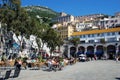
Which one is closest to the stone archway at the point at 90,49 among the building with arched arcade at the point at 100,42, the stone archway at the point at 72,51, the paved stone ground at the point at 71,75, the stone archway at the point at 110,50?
the building with arched arcade at the point at 100,42

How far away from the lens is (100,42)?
103125 mm

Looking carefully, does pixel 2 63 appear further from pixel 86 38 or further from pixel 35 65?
pixel 86 38

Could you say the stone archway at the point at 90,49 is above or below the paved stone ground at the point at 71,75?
above

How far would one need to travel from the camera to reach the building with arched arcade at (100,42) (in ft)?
326

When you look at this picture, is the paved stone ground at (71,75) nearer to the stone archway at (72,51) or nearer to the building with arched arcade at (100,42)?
the building with arched arcade at (100,42)

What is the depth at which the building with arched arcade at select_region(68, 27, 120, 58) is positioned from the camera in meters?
99.4

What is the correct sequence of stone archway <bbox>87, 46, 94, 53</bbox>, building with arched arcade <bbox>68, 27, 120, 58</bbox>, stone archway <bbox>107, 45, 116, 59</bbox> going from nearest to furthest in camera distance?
Answer: 1. stone archway <bbox>107, 45, 116, 59</bbox>
2. building with arched arcade <bbox>68, 27, 120, 58</bbox>
3. stone archway <bbox>87, 46, 94, 53</bbox>

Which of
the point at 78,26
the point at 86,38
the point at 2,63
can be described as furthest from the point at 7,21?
the point at 78,26

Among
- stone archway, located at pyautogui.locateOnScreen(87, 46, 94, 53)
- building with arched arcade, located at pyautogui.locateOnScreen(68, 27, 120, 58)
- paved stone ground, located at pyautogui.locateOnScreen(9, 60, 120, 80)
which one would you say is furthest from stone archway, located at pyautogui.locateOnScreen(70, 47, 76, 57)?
paved stone ground, located at pyautogui.locateOnScreen(9, 60, 120, 80)

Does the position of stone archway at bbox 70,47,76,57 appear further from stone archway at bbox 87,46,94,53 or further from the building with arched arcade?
stone archway at bbox 87,46,94,53

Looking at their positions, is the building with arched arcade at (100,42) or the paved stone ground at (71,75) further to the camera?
the building with arched arcade at (100,42)

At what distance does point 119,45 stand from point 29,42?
33.1 m

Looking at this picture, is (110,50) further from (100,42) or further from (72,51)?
(72,51)

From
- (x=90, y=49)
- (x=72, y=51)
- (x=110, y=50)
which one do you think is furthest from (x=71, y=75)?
(x=72, y=51)
